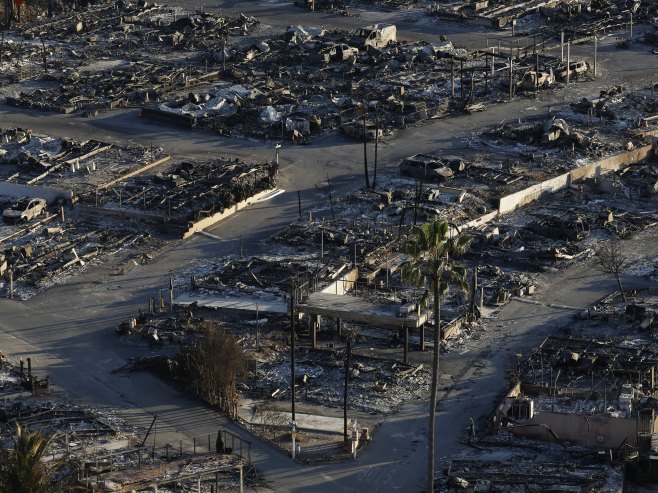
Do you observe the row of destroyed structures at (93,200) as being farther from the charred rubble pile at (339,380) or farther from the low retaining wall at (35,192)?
the charred rubble pile at (339,380)

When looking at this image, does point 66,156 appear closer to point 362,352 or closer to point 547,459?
point 362,352

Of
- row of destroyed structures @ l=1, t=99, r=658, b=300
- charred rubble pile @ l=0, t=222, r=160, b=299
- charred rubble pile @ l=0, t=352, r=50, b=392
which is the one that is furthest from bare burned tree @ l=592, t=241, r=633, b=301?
charred rubble pile @ l=0, t=352, r=50, b=392

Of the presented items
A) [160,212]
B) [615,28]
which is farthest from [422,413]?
[615,28]

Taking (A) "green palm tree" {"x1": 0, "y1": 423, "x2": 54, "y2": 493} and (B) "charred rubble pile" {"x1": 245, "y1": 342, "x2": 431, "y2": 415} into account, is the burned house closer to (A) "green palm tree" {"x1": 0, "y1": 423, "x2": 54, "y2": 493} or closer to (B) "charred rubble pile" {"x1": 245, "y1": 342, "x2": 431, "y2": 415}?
(B) "charred rubble pile" {"x1": 245, "y1": 342, "x2": 431, "y2": 415}

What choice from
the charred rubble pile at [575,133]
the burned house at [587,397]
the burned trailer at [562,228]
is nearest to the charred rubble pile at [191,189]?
the charred rubble pile at [575,133]

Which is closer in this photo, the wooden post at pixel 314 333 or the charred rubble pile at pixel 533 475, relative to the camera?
the charred rubble pile at pixel 533 475

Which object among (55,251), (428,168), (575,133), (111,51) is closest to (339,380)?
(55,251)

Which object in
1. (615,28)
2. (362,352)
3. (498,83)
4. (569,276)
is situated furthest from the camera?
(615,28)
